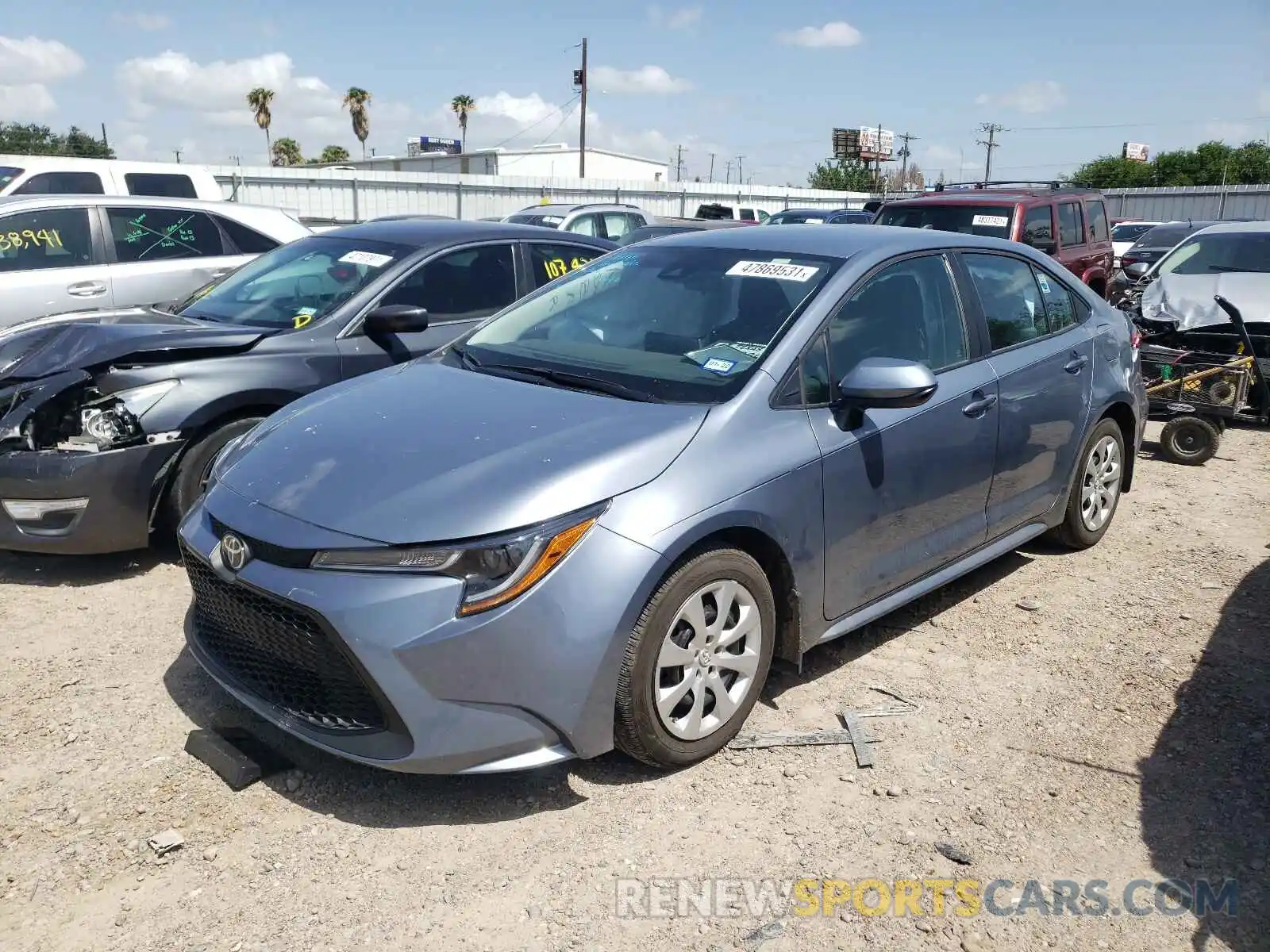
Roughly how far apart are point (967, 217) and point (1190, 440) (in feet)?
14.0

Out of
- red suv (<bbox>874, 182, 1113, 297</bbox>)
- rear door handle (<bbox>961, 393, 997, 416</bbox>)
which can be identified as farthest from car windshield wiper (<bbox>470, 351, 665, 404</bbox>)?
red suv (<bbox>874, 182, 1113, 297</bbox>)

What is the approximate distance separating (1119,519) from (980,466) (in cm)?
238

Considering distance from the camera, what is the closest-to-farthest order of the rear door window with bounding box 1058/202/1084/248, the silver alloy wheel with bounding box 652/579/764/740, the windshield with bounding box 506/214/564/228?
the silver alloy wheel with bounding box 652/579/764/740 → the rear door window with bounding box 1058/202/1084/248 → the windshield with bounding box 506/214/564/228

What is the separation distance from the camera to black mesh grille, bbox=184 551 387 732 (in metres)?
2.92

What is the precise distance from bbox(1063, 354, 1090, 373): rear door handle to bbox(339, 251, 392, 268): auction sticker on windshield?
356 centimetres

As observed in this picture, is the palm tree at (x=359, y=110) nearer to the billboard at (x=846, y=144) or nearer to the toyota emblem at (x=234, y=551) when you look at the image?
the billboard at (x=846, y=144)

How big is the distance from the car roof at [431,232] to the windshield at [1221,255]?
7.03 m

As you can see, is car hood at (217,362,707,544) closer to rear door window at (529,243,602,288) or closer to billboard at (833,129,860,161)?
rear door window at (529,243,602,288)

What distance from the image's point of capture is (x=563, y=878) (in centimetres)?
283

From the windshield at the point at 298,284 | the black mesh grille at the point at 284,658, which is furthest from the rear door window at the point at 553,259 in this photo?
the black mesh grille at the point at 284,658

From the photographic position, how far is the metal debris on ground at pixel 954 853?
116 inches

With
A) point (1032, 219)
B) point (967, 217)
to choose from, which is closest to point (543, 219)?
point (967, 217)

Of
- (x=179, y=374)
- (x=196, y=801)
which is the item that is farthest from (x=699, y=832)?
(x=179, y=374)

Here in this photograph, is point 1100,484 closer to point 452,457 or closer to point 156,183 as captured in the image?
point 452,457
